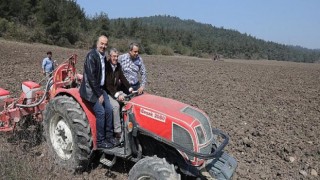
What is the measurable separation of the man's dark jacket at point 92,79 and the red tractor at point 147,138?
8.4 inches

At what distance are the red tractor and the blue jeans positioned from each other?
10cm

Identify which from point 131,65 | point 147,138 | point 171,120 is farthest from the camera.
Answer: point 131,65

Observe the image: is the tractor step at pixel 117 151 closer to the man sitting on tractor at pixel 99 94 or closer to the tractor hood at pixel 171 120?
the man sitting on tractor at pixel 99 94

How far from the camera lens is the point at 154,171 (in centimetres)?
436

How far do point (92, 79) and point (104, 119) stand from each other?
1.84ft

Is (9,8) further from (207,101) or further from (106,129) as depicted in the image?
(106,129)

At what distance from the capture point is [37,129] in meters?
6.84

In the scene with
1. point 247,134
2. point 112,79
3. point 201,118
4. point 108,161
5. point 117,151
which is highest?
point 112,79

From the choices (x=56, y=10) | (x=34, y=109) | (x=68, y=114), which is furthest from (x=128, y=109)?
(x=56, y=10)

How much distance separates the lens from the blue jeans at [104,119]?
514 cm

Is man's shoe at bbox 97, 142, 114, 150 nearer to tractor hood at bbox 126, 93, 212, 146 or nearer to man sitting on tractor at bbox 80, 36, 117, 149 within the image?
man sitting on tractor at bbox 80, 36, 117, 149

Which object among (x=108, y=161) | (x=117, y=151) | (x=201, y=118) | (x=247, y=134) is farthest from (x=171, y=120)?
(x=247, y=134)

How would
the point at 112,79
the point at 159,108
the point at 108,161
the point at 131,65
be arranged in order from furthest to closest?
the point at 131,65
the point at 112,79
the point at 108,161
the point at 159,108

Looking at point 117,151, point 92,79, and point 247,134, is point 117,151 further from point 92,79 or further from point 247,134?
point 247,134
